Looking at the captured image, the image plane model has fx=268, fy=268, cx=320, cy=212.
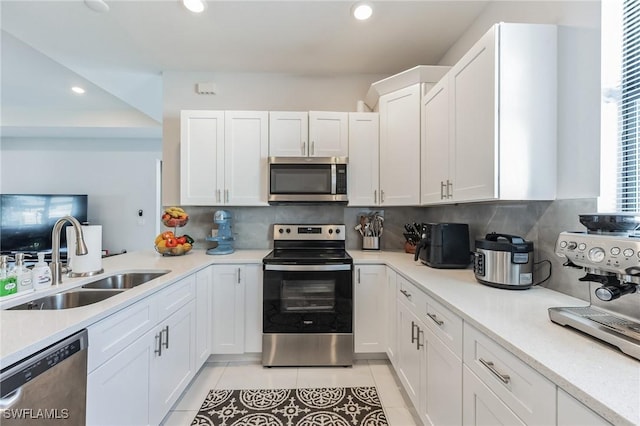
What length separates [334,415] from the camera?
1682 millimetres

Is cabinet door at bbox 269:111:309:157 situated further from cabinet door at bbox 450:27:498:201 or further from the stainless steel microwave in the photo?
cabinet door at bbox 450:27:498:201

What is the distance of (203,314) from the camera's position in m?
2.05

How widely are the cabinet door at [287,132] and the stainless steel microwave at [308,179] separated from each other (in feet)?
0.48

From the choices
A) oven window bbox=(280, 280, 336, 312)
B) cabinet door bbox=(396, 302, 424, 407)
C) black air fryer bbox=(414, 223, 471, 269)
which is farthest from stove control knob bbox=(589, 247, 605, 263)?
oven window bbox=(280, 280, 336, 312)

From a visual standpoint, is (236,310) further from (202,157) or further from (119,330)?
(202,157)

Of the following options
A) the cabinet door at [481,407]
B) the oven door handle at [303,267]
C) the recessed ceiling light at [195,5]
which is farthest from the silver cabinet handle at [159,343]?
the recessed ceiling light at [195,5]

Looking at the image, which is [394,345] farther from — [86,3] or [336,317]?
[86,3]

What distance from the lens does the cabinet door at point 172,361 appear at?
1.43 meters

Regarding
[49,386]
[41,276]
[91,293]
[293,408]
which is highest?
[41,276]

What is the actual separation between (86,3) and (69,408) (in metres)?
2.45

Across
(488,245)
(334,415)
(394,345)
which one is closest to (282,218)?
(394,345)

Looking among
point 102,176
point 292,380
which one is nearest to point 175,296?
point 292,380

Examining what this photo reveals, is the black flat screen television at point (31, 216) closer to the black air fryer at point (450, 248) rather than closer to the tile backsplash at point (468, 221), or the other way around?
the tile backsplash at point (468, 221)

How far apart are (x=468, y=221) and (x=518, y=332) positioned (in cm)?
138
